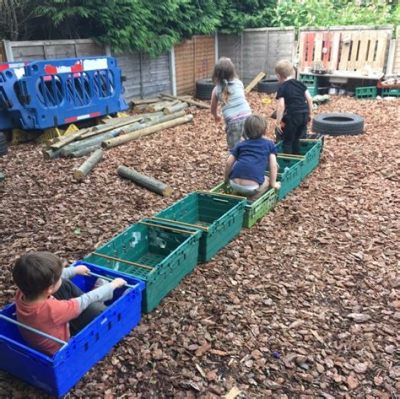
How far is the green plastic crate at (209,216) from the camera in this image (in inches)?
178

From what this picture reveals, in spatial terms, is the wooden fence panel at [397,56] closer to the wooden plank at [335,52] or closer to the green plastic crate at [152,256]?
the wooden plank at [335,52]

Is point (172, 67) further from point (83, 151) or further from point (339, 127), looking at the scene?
point (83, 151)

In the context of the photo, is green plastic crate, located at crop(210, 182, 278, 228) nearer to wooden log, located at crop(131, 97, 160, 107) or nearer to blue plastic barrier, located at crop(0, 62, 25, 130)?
blue plastic barrier, located at crop(0, 62, 25, 130)

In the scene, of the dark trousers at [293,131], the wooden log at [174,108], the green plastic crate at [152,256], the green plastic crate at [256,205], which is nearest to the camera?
the green plastic crate at [152,256]

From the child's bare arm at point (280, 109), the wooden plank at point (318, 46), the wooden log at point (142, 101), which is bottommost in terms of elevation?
the wooden log at point (142, 101)

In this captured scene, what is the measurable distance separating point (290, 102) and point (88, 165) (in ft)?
11.3

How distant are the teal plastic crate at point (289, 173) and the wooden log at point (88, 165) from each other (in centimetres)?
312

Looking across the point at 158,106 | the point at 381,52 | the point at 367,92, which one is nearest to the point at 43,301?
the point at 158,106

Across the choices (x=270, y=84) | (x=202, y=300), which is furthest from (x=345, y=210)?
(x=270, y=84)

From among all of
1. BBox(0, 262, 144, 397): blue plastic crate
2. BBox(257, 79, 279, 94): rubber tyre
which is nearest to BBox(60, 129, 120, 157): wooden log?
BBox(0, 262, 144, 397): blue plastic crate

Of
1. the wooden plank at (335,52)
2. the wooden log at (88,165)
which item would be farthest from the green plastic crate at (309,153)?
the wooden plank at (335,52)

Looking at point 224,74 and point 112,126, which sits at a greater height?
point 224,74

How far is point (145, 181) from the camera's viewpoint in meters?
6.64

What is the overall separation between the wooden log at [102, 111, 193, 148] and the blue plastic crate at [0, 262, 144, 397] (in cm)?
553
